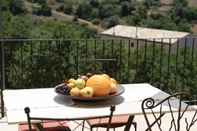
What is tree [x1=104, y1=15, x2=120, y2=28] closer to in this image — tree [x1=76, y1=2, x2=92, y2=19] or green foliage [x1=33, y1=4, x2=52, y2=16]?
tree [x1=76, y1=2, x2=92, y2=19]

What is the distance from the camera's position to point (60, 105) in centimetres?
267

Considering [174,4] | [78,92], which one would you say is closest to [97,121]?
[78,92]

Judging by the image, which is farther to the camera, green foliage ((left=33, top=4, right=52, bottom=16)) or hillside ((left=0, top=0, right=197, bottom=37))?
green foliage ((left=33, top=4, right=52, bottom=16))

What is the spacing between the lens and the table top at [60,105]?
8.29 feet

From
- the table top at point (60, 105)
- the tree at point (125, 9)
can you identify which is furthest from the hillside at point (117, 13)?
the table top at point (60, 105)

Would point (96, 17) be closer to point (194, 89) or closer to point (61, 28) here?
point (61, 28)

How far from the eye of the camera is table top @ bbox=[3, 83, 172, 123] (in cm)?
253

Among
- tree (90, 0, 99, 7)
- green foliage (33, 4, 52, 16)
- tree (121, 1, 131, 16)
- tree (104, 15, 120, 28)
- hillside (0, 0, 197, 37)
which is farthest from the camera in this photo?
tree (90, 0, 99, 7)

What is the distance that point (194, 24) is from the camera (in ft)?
163

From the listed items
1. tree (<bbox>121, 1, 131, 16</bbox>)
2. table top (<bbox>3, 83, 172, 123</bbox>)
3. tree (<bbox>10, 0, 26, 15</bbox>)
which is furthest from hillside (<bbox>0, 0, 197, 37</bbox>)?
table top (<bbox>3, 83, 172, 123</bbox>)

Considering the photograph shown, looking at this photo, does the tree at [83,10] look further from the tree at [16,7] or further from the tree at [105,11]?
the tree at [16,7]

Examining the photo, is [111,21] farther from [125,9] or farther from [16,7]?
[16,7]

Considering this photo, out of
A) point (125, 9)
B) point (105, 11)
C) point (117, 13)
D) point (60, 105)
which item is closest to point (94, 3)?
point (105, 11)

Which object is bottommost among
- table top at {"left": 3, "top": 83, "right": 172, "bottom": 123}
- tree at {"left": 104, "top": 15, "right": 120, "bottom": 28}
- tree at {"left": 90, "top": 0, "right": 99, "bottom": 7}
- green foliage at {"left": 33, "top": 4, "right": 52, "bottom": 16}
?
tree at {"left": 104, "top": 15, "right": 120, "bottom": 28}
